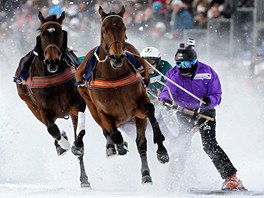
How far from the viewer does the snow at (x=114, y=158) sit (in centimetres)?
1166

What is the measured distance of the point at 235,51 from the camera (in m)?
15.9

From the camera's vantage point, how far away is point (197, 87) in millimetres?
11383

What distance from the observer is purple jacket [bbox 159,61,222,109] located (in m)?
11.3

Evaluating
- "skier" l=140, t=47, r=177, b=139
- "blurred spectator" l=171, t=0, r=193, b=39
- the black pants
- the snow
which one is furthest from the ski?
"blurred spectator" l=171, t=0, r=193, b=39

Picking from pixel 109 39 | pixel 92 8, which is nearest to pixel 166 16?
pixel 92 8

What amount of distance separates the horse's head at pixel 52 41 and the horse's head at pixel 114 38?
0.77 metres

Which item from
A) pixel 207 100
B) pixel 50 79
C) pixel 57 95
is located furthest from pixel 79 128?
pixel 207 100

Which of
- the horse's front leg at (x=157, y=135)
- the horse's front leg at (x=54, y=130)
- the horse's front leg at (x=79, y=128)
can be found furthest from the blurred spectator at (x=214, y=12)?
the horse's front leg at (x=157, y=135)

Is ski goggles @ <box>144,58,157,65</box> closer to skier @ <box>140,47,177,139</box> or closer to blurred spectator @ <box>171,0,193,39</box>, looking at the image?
skier @ <box>140,47,177,139</box>

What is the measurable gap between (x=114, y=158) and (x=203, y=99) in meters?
2.17

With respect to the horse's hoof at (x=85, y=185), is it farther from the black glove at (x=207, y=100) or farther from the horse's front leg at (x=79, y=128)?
the black glove at (x=207, y=100)

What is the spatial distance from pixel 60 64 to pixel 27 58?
435 mm

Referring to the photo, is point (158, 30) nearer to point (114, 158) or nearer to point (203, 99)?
point (114, 158)

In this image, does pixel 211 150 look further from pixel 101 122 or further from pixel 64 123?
pixel 64 123
